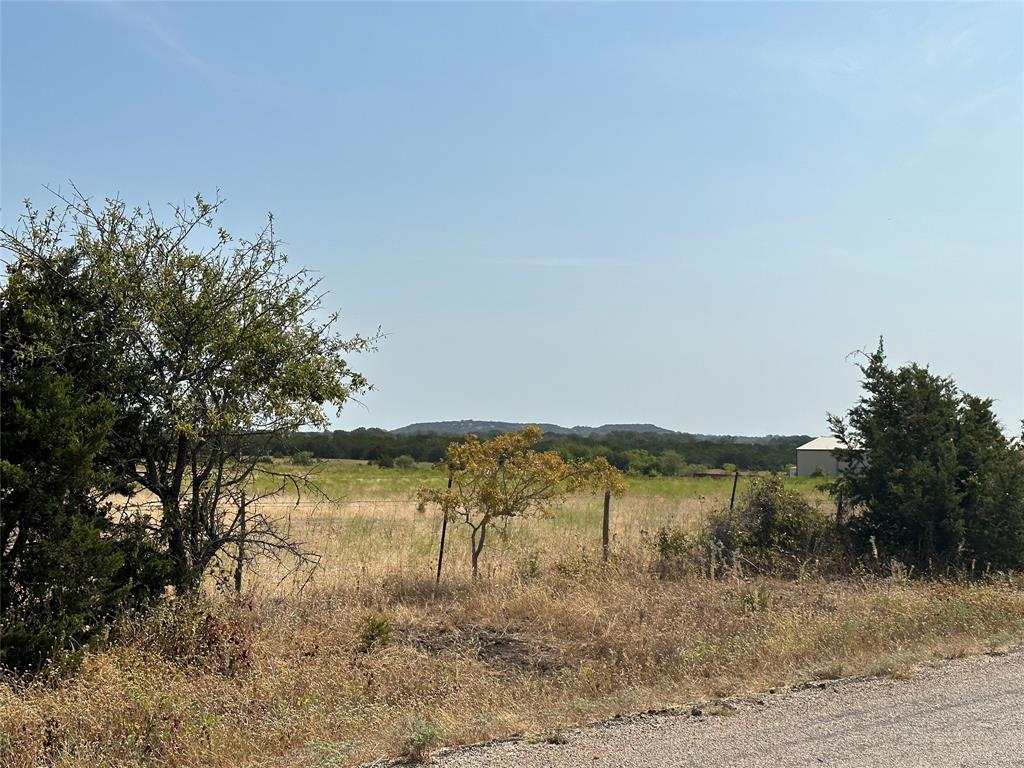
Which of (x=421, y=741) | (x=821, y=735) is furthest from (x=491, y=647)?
(x=821, y=735)

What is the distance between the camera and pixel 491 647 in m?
10.1

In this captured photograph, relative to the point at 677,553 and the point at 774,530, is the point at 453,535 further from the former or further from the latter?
the point at 774,530

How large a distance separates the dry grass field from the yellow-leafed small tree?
39.9 inches

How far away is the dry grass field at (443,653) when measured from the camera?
6.38 meters

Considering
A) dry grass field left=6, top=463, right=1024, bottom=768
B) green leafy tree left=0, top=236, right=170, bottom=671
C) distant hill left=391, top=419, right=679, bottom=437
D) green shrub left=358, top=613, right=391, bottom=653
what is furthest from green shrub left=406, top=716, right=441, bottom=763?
distant hill left=391, top=419, right=679, bottom=437

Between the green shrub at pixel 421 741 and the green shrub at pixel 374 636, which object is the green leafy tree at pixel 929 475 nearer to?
the green shrub at pixel 374 636

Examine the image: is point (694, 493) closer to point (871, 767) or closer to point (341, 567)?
point (341, 567)

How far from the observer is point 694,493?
34.1 meters

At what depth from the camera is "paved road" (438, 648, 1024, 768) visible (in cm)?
570

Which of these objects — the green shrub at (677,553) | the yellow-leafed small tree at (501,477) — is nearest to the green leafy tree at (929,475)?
the green shrub at (677,553)

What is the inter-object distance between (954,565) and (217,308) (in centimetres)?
1174

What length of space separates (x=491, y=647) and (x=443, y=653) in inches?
29.7

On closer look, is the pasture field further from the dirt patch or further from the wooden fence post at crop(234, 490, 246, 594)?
the dirt patch

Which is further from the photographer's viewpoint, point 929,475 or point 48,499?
point 929,475
